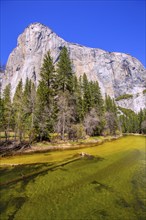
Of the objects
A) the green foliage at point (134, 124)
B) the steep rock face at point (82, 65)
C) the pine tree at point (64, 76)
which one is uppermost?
the steep rock face at point (82, 65)

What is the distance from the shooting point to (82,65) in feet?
487

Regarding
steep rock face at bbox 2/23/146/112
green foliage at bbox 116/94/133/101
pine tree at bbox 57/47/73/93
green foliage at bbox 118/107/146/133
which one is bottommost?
green foliage at bbox 118/107/146/133

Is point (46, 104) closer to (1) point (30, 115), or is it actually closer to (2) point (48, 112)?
(2) point (48, 112)

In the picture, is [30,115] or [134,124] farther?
[134,124]

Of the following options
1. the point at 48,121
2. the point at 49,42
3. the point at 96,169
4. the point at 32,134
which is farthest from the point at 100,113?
the point at 49,42

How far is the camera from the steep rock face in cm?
12899

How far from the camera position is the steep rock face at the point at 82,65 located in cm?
12899

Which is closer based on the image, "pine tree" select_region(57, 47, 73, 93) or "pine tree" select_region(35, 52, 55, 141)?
"pine tree" select_region(35, 52, 55, 141)

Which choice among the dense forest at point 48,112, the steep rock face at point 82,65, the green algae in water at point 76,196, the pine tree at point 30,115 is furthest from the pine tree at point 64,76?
the steep rock face at point 82,65

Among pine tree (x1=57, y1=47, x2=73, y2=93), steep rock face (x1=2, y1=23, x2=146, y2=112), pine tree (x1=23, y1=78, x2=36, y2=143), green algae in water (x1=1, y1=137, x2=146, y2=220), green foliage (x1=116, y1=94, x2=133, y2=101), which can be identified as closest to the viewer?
green algae in water (x1=1, y1=137, x2=146, y2=220)

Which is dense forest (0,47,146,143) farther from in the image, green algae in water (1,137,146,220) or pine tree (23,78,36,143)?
green algae in water (1,137,146,220)

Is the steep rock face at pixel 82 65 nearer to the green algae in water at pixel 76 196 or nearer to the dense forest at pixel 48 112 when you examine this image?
the dense forest at pixel 48 112

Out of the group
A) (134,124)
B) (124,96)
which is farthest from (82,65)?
(134,124)

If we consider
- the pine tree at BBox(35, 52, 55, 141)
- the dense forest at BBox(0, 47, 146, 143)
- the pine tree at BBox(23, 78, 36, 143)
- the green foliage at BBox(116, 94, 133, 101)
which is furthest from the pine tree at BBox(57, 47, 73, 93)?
the green foliage at BBox(116, 94, 133, 101)
